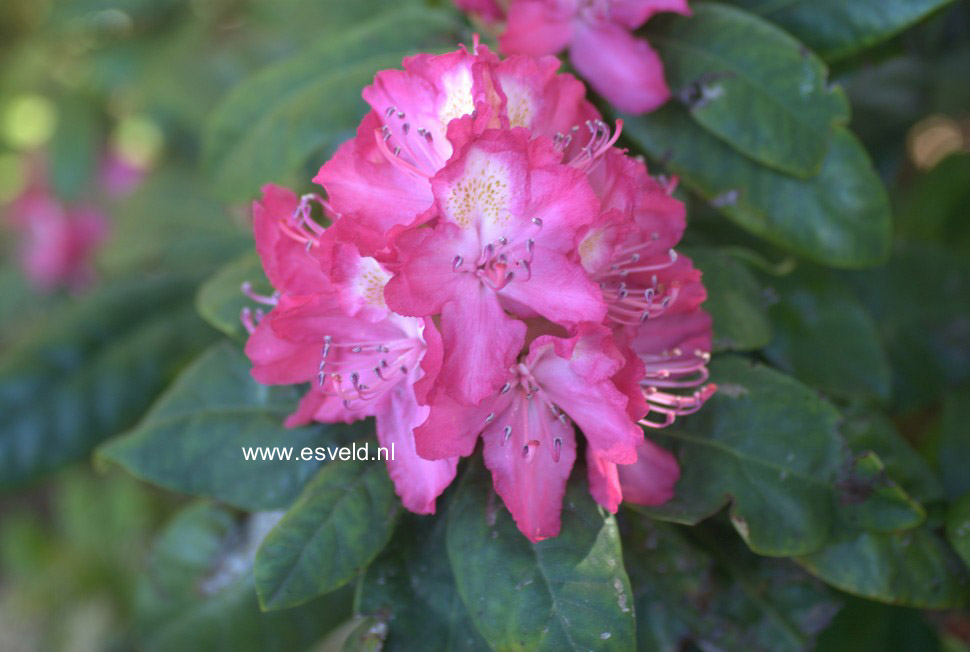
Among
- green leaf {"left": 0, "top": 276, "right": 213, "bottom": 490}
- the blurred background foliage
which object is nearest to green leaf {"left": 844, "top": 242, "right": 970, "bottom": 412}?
the blurred background foliage

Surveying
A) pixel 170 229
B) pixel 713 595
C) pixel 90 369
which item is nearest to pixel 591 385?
pixel 713 595

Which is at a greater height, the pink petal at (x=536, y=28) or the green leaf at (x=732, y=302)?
the pink petal at (x=536, y=28)

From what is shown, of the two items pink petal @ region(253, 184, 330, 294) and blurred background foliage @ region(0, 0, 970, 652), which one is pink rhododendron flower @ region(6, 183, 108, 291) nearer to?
blurred background foliage @ region(0, 0, 970, 652)

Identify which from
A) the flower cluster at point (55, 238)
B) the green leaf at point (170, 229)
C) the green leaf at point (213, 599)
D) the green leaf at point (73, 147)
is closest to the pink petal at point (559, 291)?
the green leaf at point (213, 599)

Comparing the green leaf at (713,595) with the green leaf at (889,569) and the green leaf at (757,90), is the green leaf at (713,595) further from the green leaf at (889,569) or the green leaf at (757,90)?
the green leaf at (757,90)

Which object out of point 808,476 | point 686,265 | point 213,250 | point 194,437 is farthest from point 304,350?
point 213,250

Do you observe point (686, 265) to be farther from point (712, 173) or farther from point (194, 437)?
point (194, 437)

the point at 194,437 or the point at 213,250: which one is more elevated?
the point at 194,437
